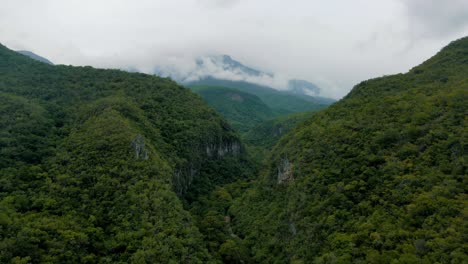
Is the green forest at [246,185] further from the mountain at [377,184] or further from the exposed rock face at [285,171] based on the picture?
the exposed rock face at [285,171]

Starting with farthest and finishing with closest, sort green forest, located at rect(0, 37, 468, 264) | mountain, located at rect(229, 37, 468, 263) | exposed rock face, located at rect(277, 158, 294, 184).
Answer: exposed rock face, located at rect(277, 158, 294, 184)
green forest, located at rect(0, 37, 468, 264)
mountain, located at rect(229, 37, 468, 263)

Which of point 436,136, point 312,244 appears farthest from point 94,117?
point 436,136

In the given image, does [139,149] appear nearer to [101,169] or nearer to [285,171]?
[101,169]

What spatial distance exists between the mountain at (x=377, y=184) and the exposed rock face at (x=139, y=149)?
24.8 m

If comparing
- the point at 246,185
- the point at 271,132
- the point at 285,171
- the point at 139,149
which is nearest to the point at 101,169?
the point at 139,149

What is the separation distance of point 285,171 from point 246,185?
A: 22.4 metres

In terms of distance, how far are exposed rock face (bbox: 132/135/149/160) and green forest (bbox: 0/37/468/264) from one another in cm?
28

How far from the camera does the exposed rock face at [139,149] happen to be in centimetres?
6949

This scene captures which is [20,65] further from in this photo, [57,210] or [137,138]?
[57,210]

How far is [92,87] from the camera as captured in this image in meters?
106

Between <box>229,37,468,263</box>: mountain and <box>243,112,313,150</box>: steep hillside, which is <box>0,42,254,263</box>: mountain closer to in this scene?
<box>229,37,468,263</box>: mountain

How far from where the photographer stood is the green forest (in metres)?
46.2

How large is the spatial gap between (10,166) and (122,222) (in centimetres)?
2436

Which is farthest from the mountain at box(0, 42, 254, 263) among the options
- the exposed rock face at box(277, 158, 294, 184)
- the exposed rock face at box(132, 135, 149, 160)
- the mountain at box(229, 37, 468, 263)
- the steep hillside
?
the steep hillside
